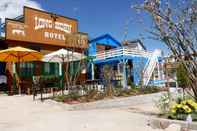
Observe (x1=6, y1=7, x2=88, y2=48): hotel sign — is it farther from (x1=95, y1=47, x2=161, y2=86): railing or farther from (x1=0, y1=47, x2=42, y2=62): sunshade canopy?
(x1=95, y1=47, x2=161, y2=86): railing

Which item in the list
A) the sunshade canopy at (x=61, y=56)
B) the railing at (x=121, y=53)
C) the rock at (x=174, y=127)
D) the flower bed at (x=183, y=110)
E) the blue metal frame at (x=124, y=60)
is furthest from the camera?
the railing at (x=121, y=53)

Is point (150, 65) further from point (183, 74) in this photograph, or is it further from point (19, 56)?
point (183, 74)

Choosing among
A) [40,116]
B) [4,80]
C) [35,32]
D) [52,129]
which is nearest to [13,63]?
[4,80]

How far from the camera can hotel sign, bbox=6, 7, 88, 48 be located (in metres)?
19.0

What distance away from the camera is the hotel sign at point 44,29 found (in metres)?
19.0

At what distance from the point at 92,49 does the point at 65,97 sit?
14389 mm

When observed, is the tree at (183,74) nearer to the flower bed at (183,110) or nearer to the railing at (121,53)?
the flower bed at (183,110)

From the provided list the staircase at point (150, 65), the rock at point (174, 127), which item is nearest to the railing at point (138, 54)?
the staircase at point (150, 65)

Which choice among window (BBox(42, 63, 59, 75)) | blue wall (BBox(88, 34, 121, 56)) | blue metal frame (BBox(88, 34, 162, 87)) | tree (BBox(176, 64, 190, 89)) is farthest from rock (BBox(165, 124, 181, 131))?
blue wall (BBox(88, 34, 121, 56))

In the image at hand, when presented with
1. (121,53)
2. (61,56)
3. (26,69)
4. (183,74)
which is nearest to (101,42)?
(121,53)

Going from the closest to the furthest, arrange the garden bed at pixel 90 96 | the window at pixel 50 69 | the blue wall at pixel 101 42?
1. the garden bed at pixel 90 96
2. the window at pixel 50 69
3. the blue wall at pixel 101 42

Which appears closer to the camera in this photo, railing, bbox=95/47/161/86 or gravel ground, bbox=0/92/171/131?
gravel ground, bbox=0/92/171/131

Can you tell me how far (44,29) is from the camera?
70.3ft

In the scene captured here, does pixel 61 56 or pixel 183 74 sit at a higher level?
pixel 61 56
